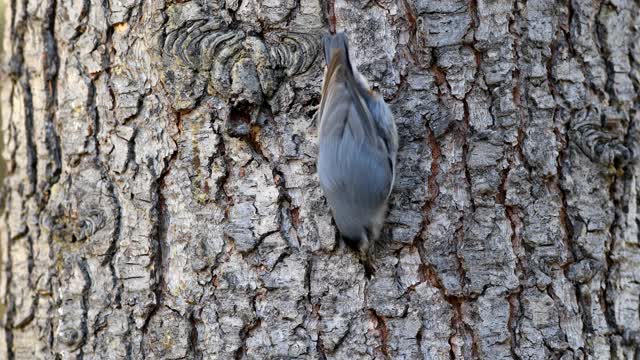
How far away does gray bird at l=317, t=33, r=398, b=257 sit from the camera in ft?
6.23

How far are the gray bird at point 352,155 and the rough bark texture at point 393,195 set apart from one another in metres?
0.04

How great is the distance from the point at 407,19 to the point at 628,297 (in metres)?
0.95

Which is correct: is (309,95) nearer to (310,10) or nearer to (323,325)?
(310,10)

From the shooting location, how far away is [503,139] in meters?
1.95

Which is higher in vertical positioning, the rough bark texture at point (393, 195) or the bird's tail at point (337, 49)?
the bird's tail at point (337, 49)

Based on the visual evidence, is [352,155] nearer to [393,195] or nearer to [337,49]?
[393,195]

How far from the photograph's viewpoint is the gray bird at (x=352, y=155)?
1897mm

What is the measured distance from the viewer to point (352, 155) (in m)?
2.05

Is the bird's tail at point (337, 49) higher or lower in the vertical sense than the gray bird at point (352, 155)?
higher

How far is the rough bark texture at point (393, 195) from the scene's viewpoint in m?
1.93

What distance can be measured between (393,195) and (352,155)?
0.17 m

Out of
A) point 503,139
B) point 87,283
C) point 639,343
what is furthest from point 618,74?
point 87,283

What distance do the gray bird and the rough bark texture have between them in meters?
0.04

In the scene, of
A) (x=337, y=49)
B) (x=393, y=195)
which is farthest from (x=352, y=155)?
(x=337, y=49)
